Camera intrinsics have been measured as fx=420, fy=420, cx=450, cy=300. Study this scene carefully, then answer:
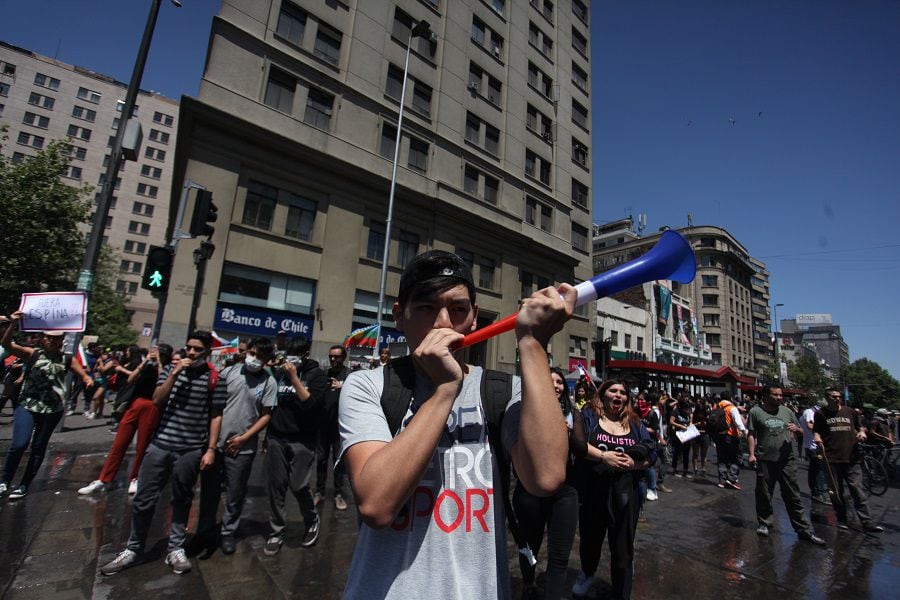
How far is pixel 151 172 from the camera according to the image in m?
54.1

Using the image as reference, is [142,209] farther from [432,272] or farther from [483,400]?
[483,400]

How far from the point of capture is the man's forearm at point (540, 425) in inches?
47.5

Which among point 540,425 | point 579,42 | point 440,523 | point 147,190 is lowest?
point 440,523

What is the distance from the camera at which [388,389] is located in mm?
1364

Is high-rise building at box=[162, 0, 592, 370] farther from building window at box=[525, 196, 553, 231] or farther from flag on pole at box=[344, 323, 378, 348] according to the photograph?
flag on pole at box=[344, 323, 378, 348]

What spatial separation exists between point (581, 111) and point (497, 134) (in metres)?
10.9

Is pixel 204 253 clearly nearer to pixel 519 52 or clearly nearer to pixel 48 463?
pixel 48 463

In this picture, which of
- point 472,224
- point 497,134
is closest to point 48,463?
point 472,224

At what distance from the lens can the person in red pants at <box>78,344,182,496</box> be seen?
571 centimetres

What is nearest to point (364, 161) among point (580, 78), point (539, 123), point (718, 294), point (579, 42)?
point (539, 123)

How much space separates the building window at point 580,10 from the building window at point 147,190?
2073 inches

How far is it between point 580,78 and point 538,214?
1381 centimetres

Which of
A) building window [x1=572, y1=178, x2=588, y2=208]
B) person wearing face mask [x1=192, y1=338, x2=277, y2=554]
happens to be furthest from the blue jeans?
building window [x1=572, y1=178, x2=588, y2=208]

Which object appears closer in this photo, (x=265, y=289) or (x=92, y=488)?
(x=92, y=488)
